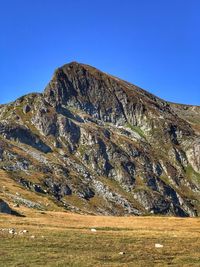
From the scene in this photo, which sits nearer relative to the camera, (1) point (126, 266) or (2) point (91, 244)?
(1) point (126, 266)

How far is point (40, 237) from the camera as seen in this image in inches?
1804

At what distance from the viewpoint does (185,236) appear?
53562mm

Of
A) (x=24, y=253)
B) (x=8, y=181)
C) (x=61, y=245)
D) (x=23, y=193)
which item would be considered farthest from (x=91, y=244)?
(x=8, y=181)

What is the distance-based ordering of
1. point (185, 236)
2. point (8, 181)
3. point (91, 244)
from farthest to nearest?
point (8, 181)
point (185, 236)
point (91, 244)

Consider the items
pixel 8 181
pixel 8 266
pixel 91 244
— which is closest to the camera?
pixel 8 266

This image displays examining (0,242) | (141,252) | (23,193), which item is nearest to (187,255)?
(141,252)

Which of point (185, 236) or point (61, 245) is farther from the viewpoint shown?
point (185, 236)

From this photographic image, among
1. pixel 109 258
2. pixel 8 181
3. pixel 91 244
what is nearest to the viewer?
pixel 109 258

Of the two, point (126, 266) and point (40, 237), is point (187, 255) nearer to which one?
point (126, 266)

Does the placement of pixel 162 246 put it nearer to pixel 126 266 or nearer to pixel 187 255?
Result: pixel 187 255

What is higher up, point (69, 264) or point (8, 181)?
point (8, 181)

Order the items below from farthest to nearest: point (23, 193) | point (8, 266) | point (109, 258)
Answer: point (23, 193), point (109, 258), point (8, 266)

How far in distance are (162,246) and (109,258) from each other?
29.4 ft

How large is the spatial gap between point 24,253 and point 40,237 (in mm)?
9325
